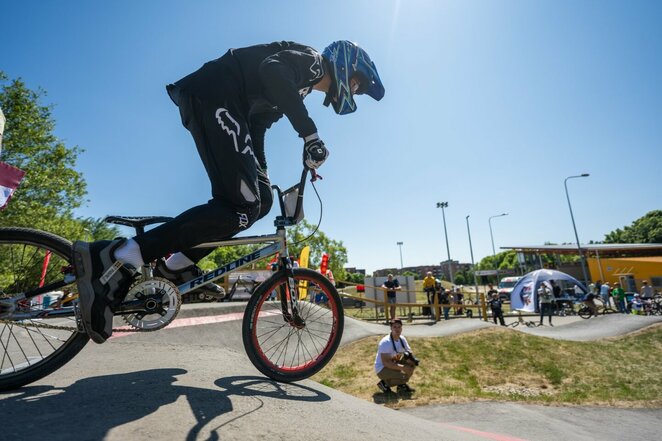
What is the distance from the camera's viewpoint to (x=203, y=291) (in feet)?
10.4

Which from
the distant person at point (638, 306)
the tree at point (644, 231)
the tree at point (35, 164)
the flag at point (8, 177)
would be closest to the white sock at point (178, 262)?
the flag at point (8, 177)

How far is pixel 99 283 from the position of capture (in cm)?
238

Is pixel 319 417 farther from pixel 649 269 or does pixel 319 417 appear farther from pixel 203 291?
pixel 649 269

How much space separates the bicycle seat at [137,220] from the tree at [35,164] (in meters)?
20.7

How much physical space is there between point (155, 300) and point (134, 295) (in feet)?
0.51

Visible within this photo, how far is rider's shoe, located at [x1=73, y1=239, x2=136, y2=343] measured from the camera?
2309mm

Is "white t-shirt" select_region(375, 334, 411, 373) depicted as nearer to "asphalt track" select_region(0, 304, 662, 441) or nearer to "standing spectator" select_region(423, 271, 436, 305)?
"asphalt track" select_region(0, 304, 662, 441)

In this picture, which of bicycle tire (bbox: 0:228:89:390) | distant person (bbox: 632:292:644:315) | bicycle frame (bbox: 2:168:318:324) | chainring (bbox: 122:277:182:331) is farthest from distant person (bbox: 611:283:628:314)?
bicycle tire (bbox: 0:228:89:390)

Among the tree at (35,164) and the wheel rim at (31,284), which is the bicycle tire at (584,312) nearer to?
the wheel rim at (31,284)

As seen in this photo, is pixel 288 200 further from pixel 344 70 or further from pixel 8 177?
pixel 8 177

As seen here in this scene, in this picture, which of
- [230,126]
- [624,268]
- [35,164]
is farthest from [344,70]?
[624,268]

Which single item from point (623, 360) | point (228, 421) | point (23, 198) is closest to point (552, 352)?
point (623, 360)

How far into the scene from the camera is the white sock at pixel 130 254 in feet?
8.05

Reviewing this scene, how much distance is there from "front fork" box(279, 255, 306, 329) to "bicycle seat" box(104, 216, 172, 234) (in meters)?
1.08
